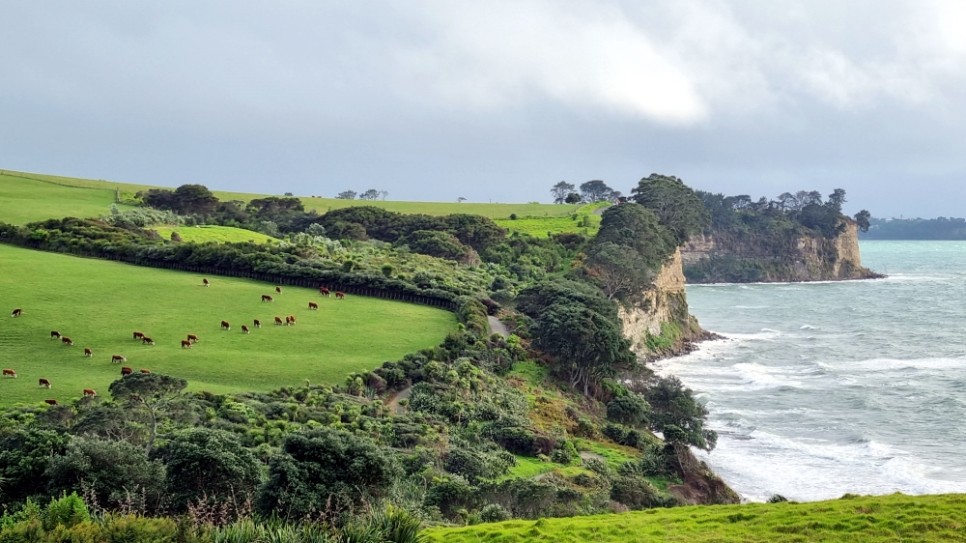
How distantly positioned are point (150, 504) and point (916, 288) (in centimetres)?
13754

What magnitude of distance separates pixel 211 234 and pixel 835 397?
5442 cm

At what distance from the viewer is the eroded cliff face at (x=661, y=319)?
73.2m

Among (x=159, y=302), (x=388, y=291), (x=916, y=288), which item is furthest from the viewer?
(x=916, y=288)

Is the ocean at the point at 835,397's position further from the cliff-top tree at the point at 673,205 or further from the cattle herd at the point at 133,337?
the cattle herd at the point at 133,337

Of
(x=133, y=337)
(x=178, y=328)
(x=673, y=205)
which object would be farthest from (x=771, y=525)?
(x=673, y=205)

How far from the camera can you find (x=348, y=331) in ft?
155

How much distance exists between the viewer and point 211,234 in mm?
78188

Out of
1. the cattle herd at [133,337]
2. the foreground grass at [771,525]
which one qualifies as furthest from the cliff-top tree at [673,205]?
the foreground grass at [771,525]

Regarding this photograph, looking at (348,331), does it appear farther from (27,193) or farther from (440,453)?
(27,193)

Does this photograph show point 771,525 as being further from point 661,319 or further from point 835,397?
point 661,319

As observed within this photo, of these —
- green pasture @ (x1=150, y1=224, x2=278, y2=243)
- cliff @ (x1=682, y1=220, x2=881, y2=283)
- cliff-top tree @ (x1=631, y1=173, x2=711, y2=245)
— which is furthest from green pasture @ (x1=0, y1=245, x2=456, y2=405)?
cliff @ (x1=682, y1=220, x2=881, y2=283)

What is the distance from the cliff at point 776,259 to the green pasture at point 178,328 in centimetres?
12205

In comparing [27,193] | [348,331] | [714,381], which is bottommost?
[714,381]

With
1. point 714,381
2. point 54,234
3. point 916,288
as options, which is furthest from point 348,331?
point 916,288
